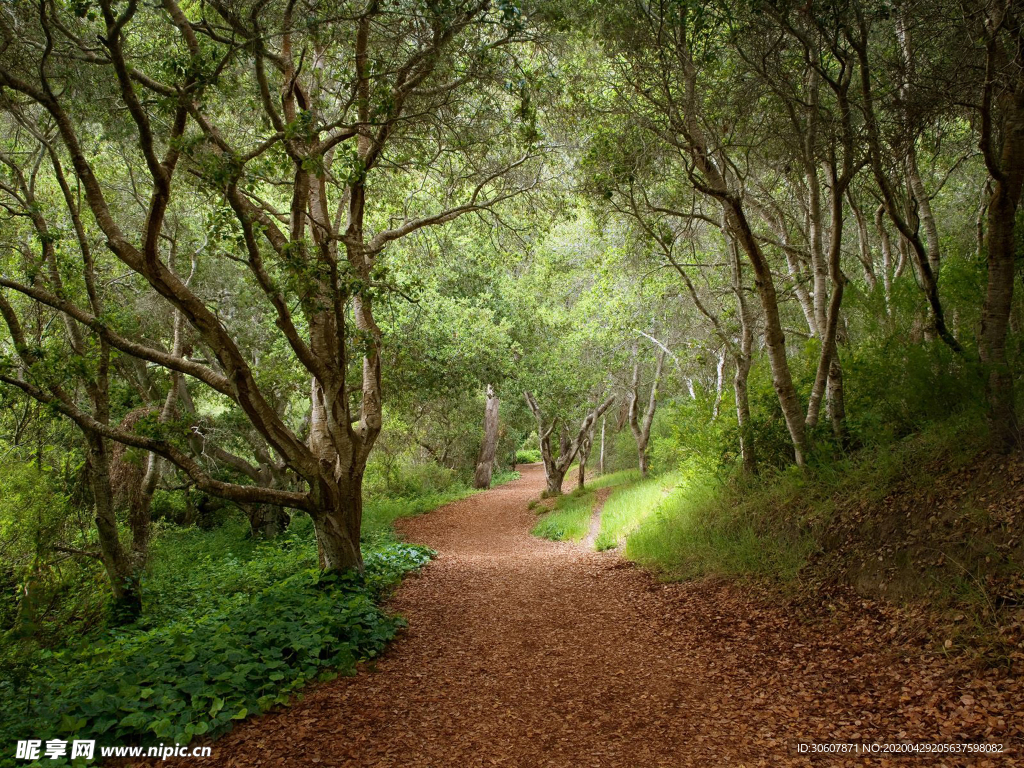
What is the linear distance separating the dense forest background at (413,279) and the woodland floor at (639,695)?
42 cm

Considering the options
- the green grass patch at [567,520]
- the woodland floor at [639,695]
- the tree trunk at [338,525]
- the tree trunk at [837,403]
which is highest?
the tree trunk at [837,403]

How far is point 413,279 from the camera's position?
22.8 feet

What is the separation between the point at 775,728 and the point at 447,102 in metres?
7.30

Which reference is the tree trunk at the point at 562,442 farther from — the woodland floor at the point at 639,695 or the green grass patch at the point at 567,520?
the woodland floor at the point at 639,695

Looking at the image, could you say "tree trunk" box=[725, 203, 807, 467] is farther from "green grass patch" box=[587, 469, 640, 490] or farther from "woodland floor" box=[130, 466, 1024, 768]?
"green grass patch" box=[587, 469, 640, 490]

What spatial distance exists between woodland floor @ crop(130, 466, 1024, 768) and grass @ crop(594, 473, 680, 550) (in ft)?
12.0

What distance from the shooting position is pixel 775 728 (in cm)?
355

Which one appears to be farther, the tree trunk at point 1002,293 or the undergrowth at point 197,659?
the tree trunk at point 1002,293

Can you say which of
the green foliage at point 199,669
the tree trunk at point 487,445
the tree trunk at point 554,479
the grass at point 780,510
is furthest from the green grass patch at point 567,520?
the tree trunk at point 487,445

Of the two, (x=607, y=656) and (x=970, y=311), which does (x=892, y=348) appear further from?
(x=607, y=656)

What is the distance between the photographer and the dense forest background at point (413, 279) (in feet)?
15.3

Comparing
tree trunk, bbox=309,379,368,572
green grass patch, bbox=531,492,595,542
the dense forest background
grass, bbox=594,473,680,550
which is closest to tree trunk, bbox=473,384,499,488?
green grass patch, bbox=531,492,595,542

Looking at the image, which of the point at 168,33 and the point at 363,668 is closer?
the point at 363,668

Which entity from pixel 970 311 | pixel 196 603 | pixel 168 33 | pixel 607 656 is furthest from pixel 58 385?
pixel 970 311
